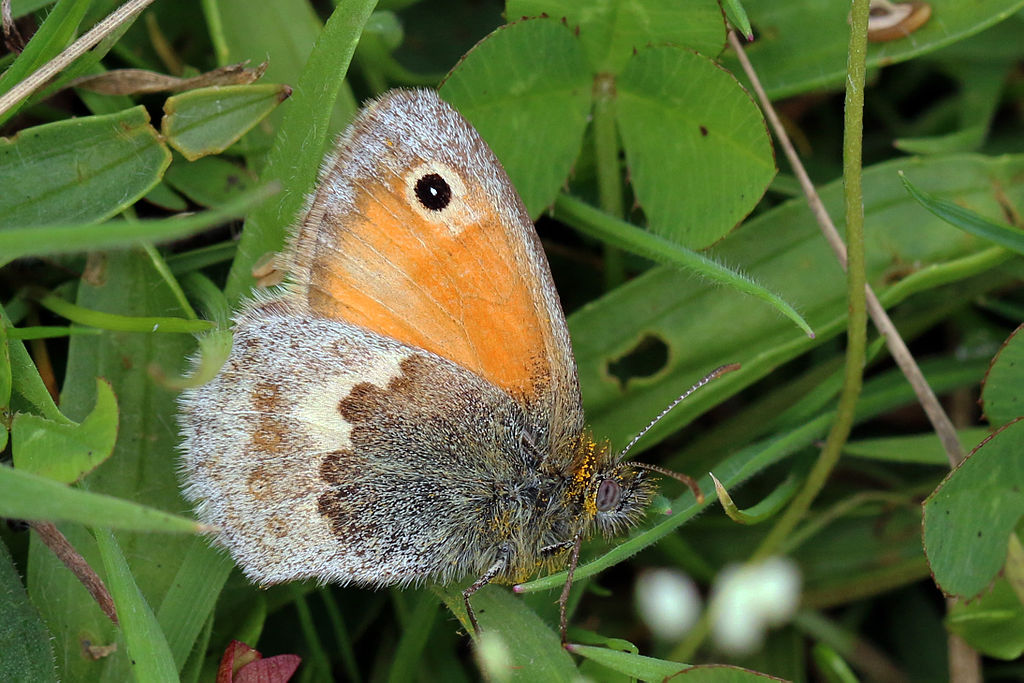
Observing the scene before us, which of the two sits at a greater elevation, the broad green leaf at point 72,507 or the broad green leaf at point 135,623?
the broad green leaf at point 72,507

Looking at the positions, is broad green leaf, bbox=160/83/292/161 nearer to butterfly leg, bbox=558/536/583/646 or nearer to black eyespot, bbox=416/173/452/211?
black eyespot, bbox=416/173/452/211

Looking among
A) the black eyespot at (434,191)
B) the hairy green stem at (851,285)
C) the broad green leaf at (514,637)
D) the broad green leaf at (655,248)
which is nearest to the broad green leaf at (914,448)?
the hairy green stem at (851,285)

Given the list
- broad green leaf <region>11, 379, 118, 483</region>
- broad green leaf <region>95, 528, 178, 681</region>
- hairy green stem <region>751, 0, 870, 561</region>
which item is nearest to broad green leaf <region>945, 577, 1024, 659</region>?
hairy green stem <region>751, 0, 870, 561</region>

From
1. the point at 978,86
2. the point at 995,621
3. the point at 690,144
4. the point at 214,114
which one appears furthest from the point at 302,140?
the point at 978,86

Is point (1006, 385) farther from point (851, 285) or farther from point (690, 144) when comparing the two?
point (690, 144)

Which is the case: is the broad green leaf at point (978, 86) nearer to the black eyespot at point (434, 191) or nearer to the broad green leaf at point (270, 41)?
the black eyespot at point (434, 191)

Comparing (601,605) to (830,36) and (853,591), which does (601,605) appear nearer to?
(853,591)

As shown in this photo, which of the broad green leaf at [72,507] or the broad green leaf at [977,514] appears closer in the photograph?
the broad green leaf at [72,507]

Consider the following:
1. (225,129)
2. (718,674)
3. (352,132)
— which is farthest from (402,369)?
(718,674)
